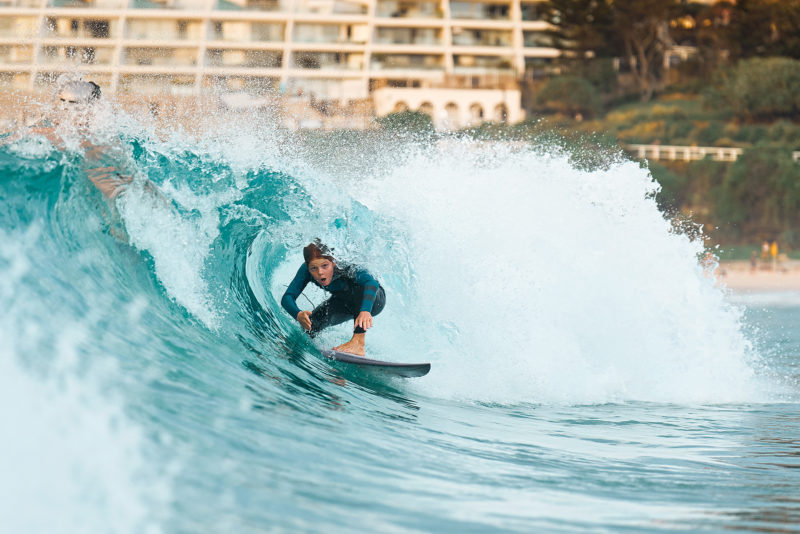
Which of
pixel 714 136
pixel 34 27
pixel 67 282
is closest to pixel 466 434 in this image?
pixel 67 282

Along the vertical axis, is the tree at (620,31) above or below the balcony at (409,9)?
below

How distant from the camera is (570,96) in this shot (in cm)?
6044

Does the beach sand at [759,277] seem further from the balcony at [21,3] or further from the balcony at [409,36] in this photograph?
the balcony at [21,3]

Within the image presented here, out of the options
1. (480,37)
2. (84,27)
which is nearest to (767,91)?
(480,37)

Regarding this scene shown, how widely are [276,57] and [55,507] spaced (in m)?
74.8

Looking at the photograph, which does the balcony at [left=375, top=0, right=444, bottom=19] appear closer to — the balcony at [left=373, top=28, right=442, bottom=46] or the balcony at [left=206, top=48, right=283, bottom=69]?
the balcony at [left=373, top=28, right=442, bottom=46]

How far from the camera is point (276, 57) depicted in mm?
75750

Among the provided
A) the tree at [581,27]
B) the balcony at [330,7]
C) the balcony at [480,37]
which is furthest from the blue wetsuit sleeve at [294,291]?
the balcony at [480,37]

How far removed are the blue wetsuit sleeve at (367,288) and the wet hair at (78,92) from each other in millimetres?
2588

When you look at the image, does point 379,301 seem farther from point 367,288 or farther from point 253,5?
point 253,5

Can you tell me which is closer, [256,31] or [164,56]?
[164,56]

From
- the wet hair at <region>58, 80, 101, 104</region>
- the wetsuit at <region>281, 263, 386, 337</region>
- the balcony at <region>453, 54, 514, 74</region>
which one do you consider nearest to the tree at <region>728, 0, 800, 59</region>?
the balcony at <region>453, 54, 514, 74</region>

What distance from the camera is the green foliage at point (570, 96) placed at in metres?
60.2

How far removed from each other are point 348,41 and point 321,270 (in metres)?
68.8
